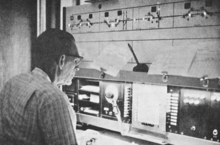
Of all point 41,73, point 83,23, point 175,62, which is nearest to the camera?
point 41,73

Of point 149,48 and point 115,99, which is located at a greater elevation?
point 149,48

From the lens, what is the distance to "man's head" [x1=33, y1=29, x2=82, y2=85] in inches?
48.8

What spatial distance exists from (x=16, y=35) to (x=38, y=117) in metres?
2.19

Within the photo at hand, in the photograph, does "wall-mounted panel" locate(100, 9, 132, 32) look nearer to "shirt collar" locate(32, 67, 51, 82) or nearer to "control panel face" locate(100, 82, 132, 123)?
"control panel face" locate(100, 82, 132, 123)

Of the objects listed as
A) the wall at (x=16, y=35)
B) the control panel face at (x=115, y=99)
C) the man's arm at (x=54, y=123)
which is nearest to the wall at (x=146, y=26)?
the control panel face at (x=115, y=99)

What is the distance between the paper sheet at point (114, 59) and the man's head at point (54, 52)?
794 millimetres

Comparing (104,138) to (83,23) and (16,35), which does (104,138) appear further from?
(16,35)

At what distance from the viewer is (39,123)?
100 cm

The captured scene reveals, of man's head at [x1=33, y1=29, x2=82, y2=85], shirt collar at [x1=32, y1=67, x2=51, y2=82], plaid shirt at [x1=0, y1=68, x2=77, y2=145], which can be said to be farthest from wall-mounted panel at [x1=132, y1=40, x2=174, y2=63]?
plaid shirt at [x1=0, y1=68, x2=77, y2=145]

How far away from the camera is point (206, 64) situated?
1651 mm

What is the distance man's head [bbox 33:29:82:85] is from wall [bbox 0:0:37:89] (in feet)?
5.84

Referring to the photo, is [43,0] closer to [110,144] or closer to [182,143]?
[110,144]

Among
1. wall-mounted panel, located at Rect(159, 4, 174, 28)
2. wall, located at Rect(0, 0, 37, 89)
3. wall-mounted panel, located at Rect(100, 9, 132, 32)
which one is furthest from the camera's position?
wall, located at Rect(0, 0, 37, 89)

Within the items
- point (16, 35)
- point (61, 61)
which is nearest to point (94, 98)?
point (61, 61)
